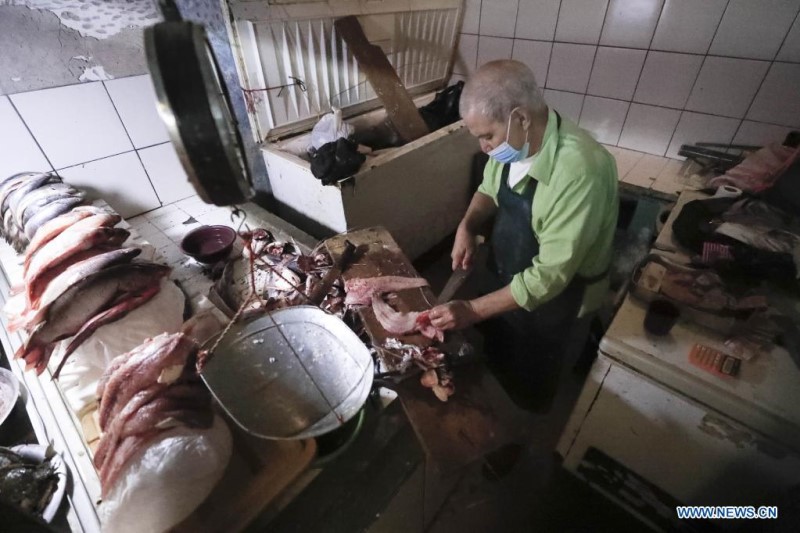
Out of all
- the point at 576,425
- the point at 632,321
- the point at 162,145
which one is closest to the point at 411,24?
the point at 162,145

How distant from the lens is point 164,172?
2.63 meters

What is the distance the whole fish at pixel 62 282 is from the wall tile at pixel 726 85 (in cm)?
393

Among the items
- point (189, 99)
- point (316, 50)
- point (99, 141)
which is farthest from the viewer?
A: point (316, 50)

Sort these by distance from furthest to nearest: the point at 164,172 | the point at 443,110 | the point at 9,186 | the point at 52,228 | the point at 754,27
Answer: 1. the point at 443,110
2. the point at 164,172
3. the point at 754,27
4. the point at 9,186
5. the point at 52,228

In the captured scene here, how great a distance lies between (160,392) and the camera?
1097 millimetres

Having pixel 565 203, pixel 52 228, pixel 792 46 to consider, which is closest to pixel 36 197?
pixel 52 228

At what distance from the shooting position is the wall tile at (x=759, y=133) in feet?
8.51

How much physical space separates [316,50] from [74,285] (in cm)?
231

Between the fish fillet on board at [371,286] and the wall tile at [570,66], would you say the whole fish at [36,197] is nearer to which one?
the fish fillet on board at [371,286]

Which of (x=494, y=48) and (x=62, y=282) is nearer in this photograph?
(x=62, y=282)

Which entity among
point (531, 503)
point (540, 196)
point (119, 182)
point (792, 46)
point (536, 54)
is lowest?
point (531, 503)

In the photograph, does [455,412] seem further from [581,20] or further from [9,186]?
[581,20]

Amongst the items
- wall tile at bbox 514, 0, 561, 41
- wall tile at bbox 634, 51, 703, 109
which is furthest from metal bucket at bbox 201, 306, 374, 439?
wall tile at bbox 514, 0, 561, 41

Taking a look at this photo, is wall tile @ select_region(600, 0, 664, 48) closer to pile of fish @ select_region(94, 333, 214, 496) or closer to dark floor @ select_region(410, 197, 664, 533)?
dark floor @ select_region(410, 197, 664, 533)
